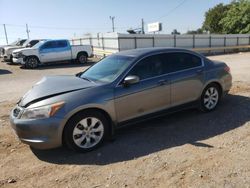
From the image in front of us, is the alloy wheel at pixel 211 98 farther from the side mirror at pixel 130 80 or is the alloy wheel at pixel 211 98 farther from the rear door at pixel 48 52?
the rear door at pixel 48 52

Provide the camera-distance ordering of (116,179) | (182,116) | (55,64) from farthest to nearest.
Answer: (55,64), (182,116), (116,179)

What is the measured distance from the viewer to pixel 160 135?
542 cm

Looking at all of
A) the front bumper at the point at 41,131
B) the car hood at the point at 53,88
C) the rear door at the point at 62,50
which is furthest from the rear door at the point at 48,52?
the front bumper at the point at 41,131

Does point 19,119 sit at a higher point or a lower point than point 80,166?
higher

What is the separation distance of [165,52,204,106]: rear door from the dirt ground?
532mm

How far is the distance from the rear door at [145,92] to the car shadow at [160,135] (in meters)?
0.44

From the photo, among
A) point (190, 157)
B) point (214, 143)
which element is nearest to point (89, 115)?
point (190, 157)

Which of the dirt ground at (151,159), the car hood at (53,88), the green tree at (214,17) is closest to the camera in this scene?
the dirt ground at (151,159)

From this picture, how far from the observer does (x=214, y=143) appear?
4.98 meters

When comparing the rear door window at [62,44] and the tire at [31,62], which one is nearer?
the tire at [31,62]

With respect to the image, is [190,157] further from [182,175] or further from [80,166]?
[80,166]

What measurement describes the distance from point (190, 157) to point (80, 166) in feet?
5.49

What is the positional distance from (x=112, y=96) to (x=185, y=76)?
185 centimetres

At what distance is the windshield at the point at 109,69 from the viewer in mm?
5328
